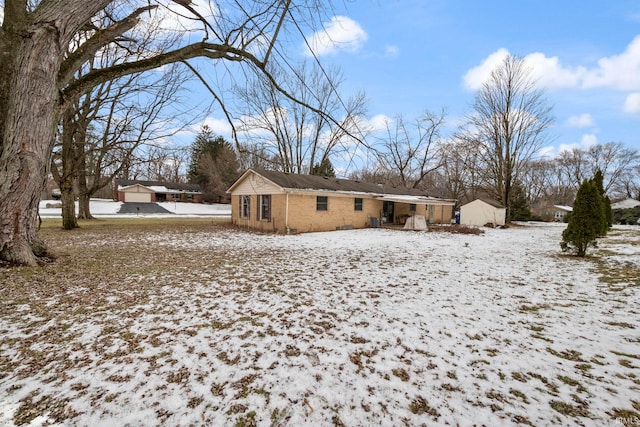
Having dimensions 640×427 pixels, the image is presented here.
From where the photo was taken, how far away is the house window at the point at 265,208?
14.8 metres

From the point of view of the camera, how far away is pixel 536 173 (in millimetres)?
43312

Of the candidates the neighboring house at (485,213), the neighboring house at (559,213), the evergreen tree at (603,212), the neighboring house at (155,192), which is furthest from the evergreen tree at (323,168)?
the neighboring house at (559,213)

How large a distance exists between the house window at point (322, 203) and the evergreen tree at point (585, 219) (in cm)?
1031

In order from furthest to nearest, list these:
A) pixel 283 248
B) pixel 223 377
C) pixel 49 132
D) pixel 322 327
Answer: pixel 283 248
pixel 49 132
pixel 322 327
pixel 223 377

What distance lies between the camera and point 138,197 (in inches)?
1729

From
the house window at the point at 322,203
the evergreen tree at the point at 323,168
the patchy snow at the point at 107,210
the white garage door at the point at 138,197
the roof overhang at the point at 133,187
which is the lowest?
the patchy snow at the point at 107,210

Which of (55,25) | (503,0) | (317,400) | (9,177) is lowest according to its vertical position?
(317,400)

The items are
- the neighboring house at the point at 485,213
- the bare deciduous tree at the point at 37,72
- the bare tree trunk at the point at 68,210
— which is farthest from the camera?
the neighboring house at the point at 485,213

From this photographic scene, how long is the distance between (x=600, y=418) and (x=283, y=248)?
27.1 feet

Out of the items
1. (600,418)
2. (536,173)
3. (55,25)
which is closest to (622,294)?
(600,418)

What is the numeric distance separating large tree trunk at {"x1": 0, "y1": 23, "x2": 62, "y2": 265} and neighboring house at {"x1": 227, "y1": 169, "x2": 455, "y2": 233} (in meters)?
9.04

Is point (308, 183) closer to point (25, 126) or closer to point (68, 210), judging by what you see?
point (25, 126)

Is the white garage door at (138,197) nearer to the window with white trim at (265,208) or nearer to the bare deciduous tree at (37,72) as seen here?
the window with white trim at (265,208)

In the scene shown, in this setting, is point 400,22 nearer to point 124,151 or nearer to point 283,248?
point 283,248
